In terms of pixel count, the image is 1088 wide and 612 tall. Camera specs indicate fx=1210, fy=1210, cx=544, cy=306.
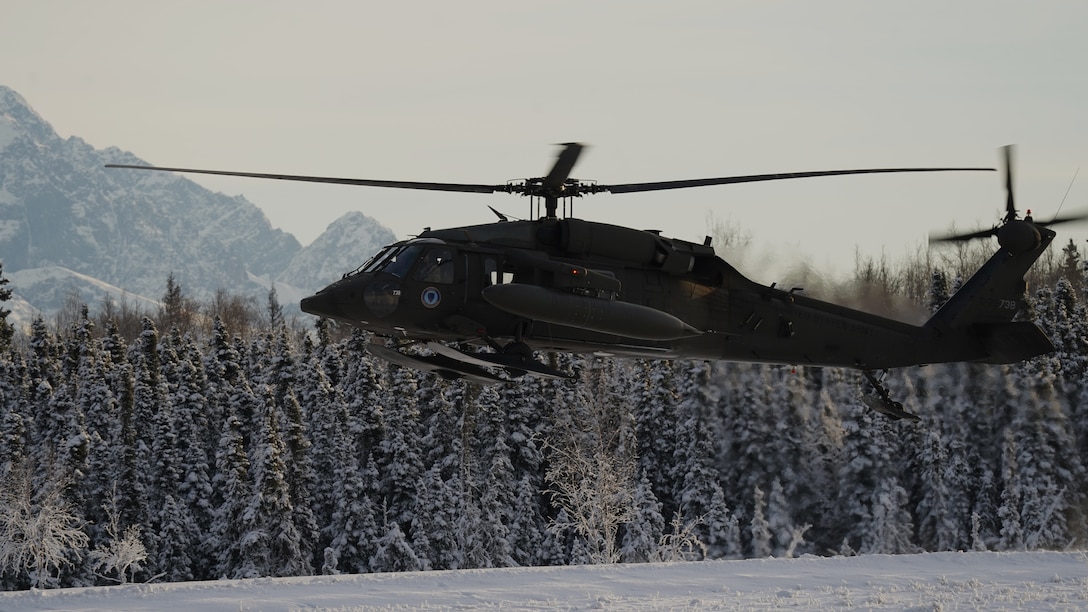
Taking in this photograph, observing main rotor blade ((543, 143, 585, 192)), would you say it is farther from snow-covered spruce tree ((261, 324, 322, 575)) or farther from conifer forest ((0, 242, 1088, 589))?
snow-covered spruce tree ((261, 324, 322, 575))

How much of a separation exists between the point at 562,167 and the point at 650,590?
9.58 m

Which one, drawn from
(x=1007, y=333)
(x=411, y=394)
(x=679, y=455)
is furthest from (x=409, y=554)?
(x=1007, y=333)

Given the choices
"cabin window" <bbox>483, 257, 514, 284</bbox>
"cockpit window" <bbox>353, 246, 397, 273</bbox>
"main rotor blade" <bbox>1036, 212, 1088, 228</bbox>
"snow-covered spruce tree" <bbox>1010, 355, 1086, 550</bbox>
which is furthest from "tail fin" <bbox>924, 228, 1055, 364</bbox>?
"snow-covered spruce tree" <bbox>1010, 355, 1086, 550</bbox>

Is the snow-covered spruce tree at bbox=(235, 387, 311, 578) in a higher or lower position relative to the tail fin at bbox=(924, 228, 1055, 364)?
lower

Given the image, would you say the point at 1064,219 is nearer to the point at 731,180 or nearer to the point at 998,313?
the point at 998,313

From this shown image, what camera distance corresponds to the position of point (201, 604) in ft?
73.5

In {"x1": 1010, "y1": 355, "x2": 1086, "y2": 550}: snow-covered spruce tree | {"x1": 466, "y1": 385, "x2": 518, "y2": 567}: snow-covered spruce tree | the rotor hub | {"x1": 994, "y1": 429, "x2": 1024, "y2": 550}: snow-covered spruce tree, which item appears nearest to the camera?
the rotor hub

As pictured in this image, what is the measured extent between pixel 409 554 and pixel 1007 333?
117 ft

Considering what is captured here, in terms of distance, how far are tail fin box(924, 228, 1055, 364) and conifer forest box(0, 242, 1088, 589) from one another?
22132 millimetres

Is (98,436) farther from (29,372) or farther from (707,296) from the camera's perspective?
(707,296)

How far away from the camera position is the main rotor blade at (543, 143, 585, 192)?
724 inches

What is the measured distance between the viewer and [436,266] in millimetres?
19250

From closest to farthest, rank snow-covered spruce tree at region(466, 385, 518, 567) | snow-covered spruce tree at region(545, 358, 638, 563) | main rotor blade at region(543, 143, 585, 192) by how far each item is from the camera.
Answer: main rotor blade at region(543, 143, 585, 192), snow-covered spruce tree at region(545, 358, 638, 563), snow-covered spruce tree at region(466, 385, 518, 567)

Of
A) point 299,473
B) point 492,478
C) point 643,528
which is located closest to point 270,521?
point 299,473
